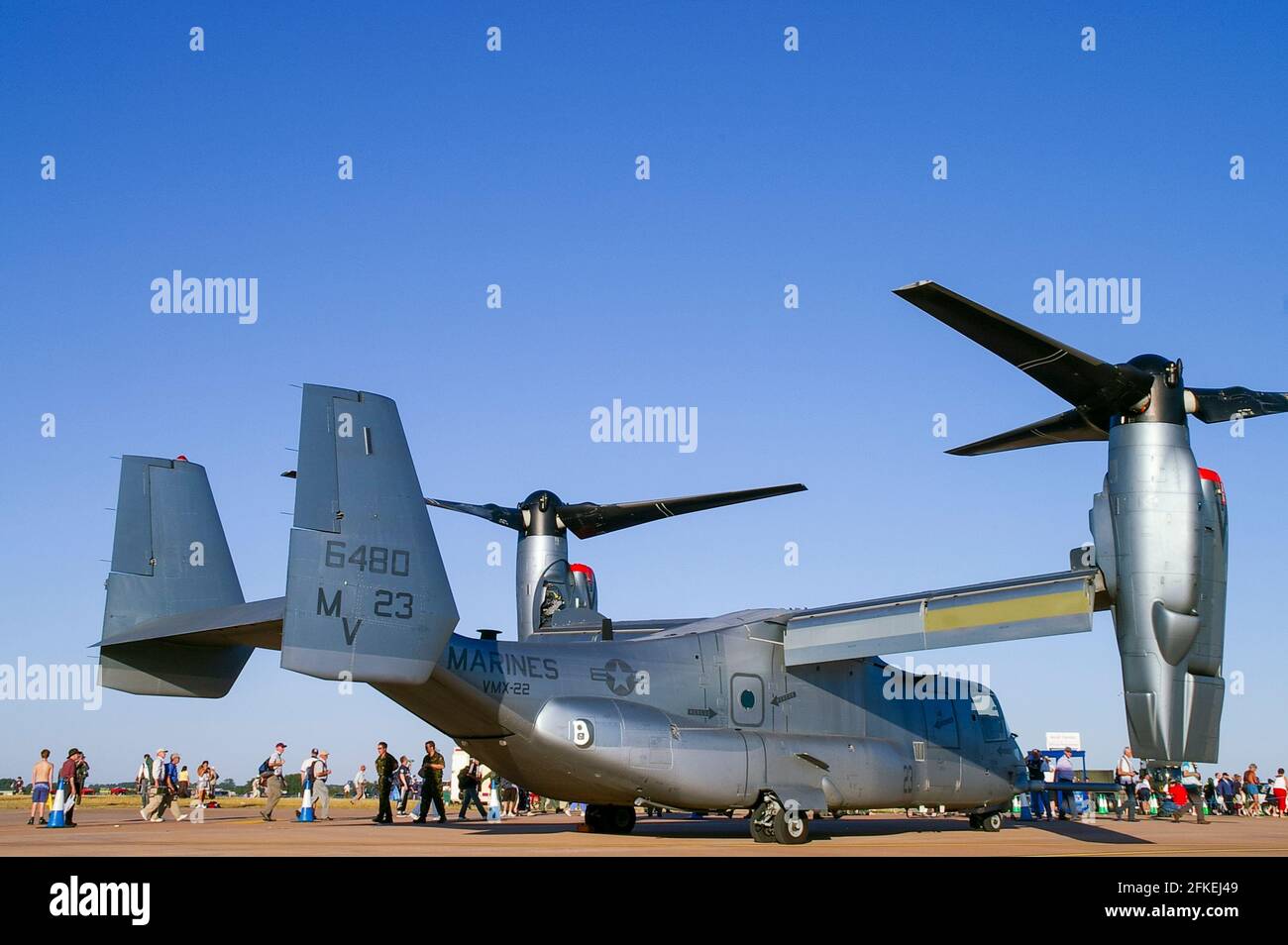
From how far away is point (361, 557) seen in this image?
13.1 meters

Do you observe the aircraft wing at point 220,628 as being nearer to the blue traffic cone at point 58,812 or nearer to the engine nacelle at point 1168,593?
the blue traffic cone at point 58,812

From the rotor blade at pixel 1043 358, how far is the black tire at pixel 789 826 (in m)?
6.89

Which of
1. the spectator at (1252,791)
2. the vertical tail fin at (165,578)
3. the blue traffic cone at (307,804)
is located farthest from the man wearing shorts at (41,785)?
the spectator at (1252,791)

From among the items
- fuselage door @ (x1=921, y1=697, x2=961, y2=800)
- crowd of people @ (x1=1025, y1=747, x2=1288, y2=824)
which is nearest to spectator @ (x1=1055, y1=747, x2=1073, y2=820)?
crowd of people @ (x1=1025, y1=747, x2=1288, y2=824)

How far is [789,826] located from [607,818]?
3363 mm

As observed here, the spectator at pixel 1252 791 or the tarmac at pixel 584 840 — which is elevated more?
the tarmac at pixel 584 840

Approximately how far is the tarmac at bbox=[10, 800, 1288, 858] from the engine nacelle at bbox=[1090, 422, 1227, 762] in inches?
72.3

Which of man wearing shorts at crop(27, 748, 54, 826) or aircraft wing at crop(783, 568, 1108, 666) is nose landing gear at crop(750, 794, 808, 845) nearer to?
aircraft wing at crop(783, 568, 1108, 666)

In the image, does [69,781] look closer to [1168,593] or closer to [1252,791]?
[1168,593]

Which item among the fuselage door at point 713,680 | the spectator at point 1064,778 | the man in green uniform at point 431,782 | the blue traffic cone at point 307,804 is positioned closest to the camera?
the fuselage door at point 713,680

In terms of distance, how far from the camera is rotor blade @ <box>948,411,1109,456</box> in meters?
16.2

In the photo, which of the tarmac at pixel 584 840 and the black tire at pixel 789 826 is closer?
the tarmac at pixel 584 840

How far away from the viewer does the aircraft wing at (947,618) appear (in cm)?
1477
